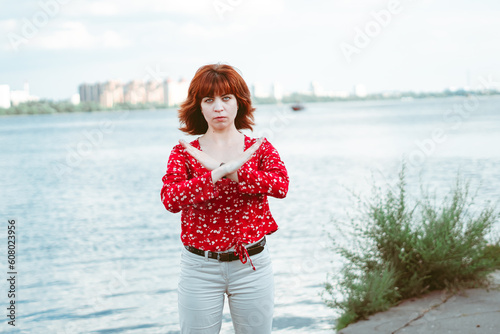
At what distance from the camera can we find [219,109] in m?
2.33

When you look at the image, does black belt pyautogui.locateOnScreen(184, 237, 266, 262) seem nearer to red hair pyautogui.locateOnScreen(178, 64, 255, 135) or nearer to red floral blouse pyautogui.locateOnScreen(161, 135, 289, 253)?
red floral blouse pyautogui.locateOnScreen(161, 135, 289, 253)

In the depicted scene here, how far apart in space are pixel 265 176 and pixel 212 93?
1.34ft

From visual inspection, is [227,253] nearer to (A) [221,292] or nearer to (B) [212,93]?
(A) [221,292]

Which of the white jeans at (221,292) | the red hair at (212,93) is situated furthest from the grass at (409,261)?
the red hair at (212,93)

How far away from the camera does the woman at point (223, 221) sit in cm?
230

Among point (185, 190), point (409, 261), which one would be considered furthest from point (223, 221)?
point (409, 261)

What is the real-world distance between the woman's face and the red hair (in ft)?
0.07

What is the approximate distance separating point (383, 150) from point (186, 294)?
28.6 m

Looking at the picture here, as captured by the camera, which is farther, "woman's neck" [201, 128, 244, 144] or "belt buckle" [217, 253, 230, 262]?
"woman's neck" [201, 128, 244, 144]

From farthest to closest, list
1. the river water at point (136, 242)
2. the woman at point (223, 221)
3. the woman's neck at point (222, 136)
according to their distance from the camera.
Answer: the river water at point (136, 242) → the woman's neck at point (222, 136) → the woman at point (223, 221)

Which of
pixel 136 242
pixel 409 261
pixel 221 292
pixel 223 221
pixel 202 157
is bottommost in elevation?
pixel 136 242

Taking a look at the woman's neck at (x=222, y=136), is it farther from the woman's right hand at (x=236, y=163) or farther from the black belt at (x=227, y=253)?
the black belt at (x=227, y=253)

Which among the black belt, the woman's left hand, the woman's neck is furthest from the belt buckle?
the woman's neck

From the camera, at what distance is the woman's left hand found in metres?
2.25
